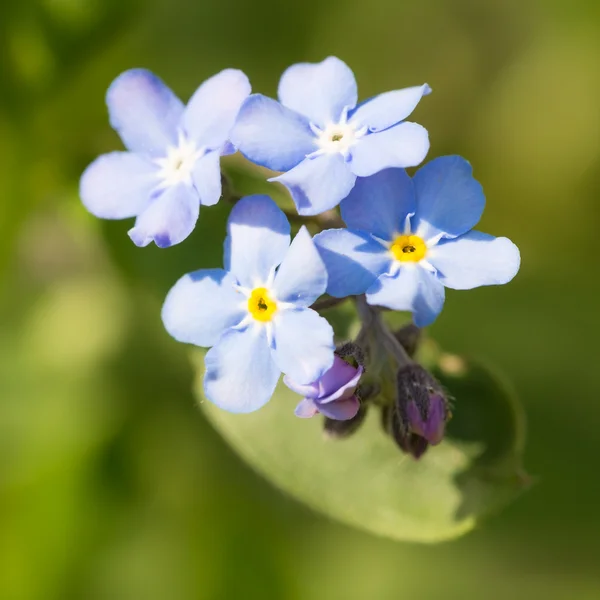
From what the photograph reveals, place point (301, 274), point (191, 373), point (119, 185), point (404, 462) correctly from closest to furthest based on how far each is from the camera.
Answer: point (301, 274) → point (119, 185) → point (404, 462) → point (191, 373)

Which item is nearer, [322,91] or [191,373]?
[322,91]

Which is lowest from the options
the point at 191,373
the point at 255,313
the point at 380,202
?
the point at 255,313

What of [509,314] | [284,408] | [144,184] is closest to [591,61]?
[509,314]

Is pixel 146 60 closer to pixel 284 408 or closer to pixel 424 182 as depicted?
pixel 284 408

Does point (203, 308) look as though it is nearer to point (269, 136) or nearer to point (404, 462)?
point (269, 136)

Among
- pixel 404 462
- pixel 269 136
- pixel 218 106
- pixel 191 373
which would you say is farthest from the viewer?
pixel 191 373

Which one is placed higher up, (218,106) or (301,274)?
(218,106)

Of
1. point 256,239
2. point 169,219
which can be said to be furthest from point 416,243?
point 169,219

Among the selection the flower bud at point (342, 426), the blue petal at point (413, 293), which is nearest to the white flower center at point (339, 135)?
the blue petal at point (413, 293)

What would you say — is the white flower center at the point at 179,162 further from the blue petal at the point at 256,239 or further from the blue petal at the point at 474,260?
the blue petal at the point at 474,260
